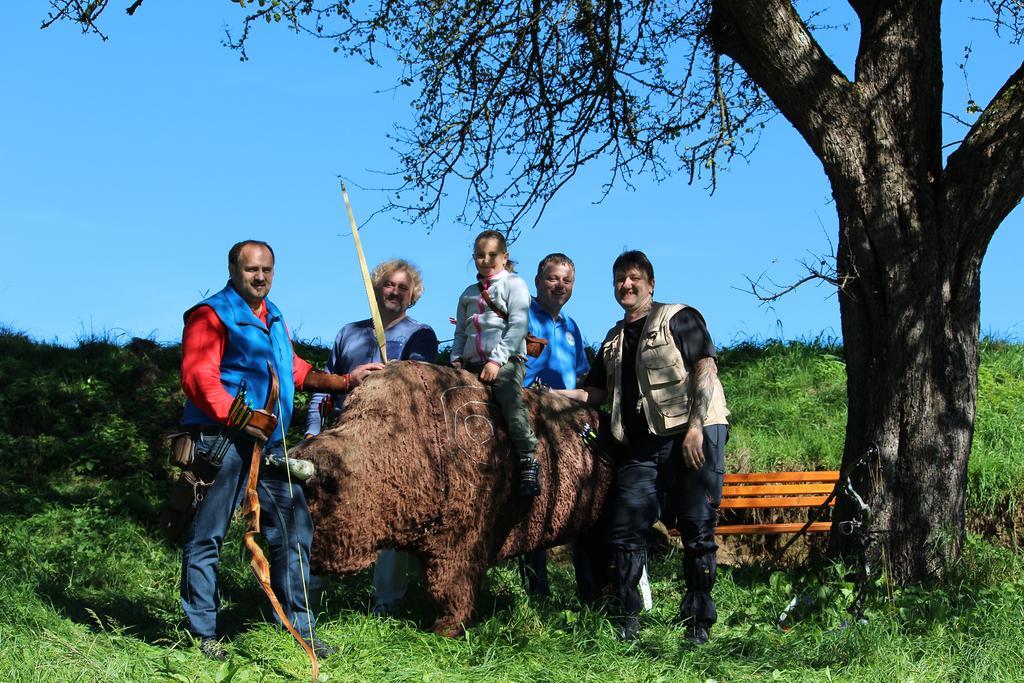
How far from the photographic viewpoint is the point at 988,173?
7.70 metres

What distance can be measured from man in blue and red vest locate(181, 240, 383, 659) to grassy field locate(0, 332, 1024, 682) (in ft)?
0.94

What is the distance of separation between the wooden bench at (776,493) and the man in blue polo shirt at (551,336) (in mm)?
2285

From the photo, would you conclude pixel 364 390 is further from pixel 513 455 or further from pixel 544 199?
pixel 544 199

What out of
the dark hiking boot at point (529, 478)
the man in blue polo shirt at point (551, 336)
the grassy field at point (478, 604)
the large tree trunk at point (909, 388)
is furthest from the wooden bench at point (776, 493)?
the dark hiking boot at point (529, 478)

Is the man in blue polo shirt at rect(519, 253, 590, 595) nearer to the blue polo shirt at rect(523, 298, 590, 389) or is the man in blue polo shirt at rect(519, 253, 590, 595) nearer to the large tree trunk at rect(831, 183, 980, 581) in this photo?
the blue polo shirt at rect(523, 298, 590, 389)

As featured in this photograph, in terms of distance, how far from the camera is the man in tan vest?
5891 millimetres

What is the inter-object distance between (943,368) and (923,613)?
6.30 ft

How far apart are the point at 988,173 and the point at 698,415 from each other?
352 centimetres

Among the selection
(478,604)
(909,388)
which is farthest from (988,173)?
(478,604)

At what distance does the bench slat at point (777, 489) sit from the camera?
8.79 meters

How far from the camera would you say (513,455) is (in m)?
6.00

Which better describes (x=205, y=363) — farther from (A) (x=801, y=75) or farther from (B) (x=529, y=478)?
(A) (x=801, y=75)

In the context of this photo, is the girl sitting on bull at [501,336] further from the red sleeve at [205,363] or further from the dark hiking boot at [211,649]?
the dark hiking boot at [211,649]

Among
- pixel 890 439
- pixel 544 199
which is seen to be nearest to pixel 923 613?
pixel 890 439
